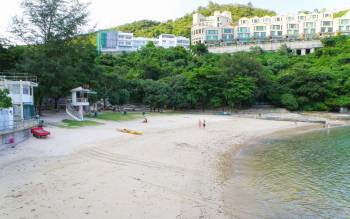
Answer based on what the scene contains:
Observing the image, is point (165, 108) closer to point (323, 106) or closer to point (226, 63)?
point (226, 63)

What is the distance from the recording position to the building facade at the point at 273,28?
390 feet

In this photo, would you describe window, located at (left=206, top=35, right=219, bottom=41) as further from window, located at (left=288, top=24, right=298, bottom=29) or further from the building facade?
window, located at (left=288, top=24, right=298, bottom=29)

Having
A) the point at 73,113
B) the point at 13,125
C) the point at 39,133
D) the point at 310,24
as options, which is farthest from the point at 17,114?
the point at 310,24

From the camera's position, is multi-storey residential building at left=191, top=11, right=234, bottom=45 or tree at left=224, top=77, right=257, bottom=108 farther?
multi-storey residential building at left=191, top=11, right=234, bottom=45

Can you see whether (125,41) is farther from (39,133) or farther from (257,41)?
(39,133)

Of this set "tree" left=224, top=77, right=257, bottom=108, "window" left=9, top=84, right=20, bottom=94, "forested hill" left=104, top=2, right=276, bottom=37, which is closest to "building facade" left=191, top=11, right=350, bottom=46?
"forested hill" left=104, top=2, right=276, bottom=37

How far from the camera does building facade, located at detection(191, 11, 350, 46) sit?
4685 inches

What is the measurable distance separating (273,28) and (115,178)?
124556mm

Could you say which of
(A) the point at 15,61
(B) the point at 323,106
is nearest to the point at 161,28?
(B) the point at 323,106

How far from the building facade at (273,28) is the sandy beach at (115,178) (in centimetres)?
9482

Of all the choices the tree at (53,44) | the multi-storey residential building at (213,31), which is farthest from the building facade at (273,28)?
the tree at (53,44)

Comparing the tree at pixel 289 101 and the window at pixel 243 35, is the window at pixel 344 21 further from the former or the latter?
the tree at pixel 289 101

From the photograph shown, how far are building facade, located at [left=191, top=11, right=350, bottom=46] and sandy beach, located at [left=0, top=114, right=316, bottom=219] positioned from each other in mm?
94823

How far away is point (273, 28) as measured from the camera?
423 feet
